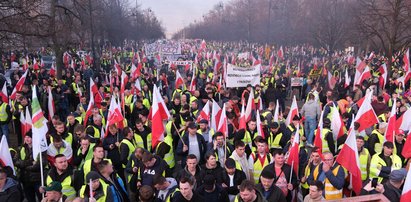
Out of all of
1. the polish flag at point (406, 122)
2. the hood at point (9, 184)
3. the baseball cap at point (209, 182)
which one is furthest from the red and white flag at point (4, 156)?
the polish flag at point (406, 122)

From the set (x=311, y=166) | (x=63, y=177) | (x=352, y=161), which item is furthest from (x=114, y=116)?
(x=352, y=161)

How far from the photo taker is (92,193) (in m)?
4.61

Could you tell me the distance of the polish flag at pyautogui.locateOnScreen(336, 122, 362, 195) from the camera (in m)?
5.34

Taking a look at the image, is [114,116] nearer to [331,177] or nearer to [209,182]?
[209,182]

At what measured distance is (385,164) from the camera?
5879mm

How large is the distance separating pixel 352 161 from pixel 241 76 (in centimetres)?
819

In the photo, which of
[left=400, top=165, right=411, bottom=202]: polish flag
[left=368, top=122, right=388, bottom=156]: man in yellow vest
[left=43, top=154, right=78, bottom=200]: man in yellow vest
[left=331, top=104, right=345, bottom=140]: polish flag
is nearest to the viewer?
[left=400, top=165, right=411, bottom=202]: polish flag

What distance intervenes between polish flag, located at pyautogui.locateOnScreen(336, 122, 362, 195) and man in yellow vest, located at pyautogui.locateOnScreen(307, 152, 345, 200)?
122 millimetres

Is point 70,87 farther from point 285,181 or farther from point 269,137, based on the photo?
point 285,181

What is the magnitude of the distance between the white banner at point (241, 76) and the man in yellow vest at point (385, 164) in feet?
24.6

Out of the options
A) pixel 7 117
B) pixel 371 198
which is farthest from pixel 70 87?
pixel 371 198

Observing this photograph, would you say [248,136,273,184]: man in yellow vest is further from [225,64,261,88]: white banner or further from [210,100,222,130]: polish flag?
[225,64,261,88]: white banner

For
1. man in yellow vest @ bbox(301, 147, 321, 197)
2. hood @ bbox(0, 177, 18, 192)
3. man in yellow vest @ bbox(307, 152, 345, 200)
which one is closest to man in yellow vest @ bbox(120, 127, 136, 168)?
hood @ bbox(0, 177, 18, 192)

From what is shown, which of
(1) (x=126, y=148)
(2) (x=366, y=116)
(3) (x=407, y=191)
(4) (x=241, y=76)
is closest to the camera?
(3) (x=407, y=191)
